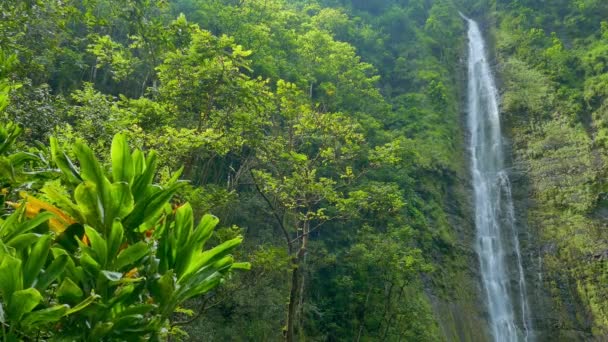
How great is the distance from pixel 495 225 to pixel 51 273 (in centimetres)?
1935

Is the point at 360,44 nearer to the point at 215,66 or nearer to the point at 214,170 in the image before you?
the point at 214,170

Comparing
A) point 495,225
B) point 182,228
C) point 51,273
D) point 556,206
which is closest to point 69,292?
point 51,273

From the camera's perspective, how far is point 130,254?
1475 mm

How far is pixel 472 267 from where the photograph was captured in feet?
57.6

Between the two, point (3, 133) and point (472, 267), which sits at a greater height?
point (3, 133)

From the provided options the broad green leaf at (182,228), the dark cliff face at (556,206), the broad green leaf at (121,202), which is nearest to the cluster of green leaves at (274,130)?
the broad green leaf at (121,202)

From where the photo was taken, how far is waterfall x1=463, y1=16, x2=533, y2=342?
53.3ft

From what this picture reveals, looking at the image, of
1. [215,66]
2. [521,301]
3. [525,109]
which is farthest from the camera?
[525,109]

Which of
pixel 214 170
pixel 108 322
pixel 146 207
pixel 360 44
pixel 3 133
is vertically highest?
pixel 360 44

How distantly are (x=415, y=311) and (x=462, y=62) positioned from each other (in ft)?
63.9

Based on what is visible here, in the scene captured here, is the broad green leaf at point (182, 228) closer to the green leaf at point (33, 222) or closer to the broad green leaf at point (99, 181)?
the broad green leaf at point (99, 181)

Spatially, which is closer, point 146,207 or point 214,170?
point 146,207

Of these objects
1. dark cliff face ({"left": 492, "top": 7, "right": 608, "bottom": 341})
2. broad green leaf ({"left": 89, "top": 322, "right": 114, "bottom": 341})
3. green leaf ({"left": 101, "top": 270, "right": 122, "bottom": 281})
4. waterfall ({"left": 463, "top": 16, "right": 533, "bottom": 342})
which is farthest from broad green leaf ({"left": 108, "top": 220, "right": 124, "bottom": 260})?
dark cliff face ({"left": 492, "top": 7, "right": 608, "bottom": 341})

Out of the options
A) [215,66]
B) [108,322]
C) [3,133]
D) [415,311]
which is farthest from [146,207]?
[415,311]
